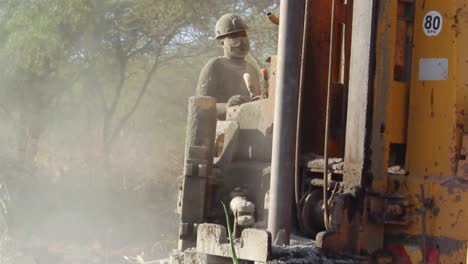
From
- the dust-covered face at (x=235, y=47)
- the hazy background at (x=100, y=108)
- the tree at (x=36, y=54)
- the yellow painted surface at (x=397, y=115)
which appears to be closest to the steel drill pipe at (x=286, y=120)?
the yellow painted surface at (x=397, y=115)

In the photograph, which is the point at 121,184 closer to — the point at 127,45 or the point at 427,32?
the point at 127,45

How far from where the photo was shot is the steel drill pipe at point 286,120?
17.0 feet

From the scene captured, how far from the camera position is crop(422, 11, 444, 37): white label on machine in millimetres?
4750

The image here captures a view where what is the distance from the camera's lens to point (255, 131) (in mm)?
6574

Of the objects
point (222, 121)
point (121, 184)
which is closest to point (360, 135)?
point (222, 121)

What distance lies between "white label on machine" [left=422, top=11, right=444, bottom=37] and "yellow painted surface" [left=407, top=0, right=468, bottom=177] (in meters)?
0.02

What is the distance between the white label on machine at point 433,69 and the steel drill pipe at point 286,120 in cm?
73

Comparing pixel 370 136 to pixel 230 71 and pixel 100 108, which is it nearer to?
pixel 230 71

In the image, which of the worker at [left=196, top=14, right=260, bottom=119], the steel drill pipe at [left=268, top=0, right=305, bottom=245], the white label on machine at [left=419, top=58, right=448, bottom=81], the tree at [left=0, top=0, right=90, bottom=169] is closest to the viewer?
the white label on machine at [left=419, top=58, right=448, bottom=81]

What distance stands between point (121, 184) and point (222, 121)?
54.8 ft

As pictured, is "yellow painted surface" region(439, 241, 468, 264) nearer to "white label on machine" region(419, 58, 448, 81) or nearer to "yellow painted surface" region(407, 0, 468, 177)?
"yellow painted surface" region(407, 0, 468, 177)

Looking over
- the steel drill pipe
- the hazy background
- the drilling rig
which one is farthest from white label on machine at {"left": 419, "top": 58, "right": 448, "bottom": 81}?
the hazy background

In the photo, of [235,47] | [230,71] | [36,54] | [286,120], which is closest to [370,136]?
[286,120]

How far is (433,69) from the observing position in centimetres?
475
